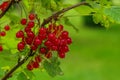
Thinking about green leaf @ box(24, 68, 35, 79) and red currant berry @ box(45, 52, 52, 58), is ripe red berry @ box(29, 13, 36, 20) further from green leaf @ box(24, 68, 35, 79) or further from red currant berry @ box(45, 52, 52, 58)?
green leaf @ box(24, 68, 35, 79)

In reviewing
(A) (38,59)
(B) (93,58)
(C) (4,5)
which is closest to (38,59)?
(A) (38,59)

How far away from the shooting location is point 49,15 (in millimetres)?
3373

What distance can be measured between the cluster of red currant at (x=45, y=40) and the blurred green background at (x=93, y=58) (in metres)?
6.42

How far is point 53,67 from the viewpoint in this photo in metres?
3.28

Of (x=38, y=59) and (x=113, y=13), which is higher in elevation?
(x=113, y=13)

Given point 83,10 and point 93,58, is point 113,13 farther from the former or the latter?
point 93,58

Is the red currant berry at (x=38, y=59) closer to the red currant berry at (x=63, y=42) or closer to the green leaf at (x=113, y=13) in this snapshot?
the red currant berry at (x=63, y=42)

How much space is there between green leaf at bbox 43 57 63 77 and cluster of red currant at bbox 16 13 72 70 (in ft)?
0.22

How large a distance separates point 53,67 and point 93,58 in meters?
14.2

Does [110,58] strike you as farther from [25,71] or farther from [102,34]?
[25,71]

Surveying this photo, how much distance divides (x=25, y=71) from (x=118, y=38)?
731 inches

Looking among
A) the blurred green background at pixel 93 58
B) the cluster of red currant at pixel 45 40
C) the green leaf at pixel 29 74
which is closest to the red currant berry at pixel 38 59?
the cluster of red currant at pixel 45 40

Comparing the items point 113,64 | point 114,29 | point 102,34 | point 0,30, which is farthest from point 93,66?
point 0,30

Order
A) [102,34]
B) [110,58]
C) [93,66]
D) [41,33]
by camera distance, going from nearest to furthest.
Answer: [41,33], [93,66], [110,58], [102,34]
